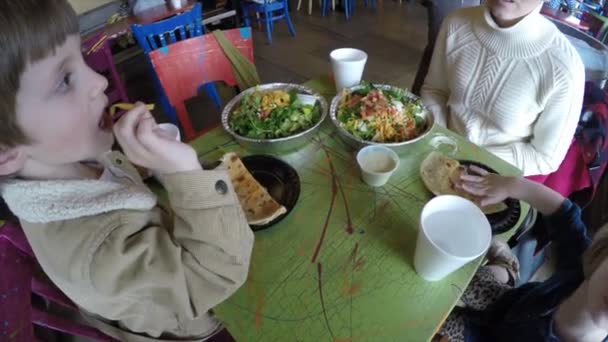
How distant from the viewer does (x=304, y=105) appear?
4.18 feet

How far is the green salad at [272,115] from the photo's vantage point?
120 cm

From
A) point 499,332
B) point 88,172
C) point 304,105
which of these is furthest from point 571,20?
point 88,172

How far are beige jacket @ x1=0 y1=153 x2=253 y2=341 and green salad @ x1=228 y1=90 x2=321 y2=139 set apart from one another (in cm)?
47

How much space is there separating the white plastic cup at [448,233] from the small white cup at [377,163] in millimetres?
199

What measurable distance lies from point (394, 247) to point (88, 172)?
751 mm

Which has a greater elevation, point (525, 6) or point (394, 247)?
point (525, 6)

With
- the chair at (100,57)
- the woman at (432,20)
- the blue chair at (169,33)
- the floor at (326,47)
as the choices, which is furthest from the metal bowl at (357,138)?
the floor at (326,47)

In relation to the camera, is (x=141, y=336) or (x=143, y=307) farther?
(x=141, y=336)

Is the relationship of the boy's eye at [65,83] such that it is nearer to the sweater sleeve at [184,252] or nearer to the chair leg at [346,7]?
the sweater sleeve at [184,252]

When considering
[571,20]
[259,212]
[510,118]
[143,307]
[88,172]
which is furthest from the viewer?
[571,20]

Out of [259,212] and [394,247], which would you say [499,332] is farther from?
[259,212]

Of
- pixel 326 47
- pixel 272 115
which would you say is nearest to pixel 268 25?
pixel 326 47

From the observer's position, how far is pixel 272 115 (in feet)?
4.03

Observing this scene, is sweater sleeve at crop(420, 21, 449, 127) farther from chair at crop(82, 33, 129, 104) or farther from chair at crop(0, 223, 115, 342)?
chair at crop(82, 33, 129, 104)
